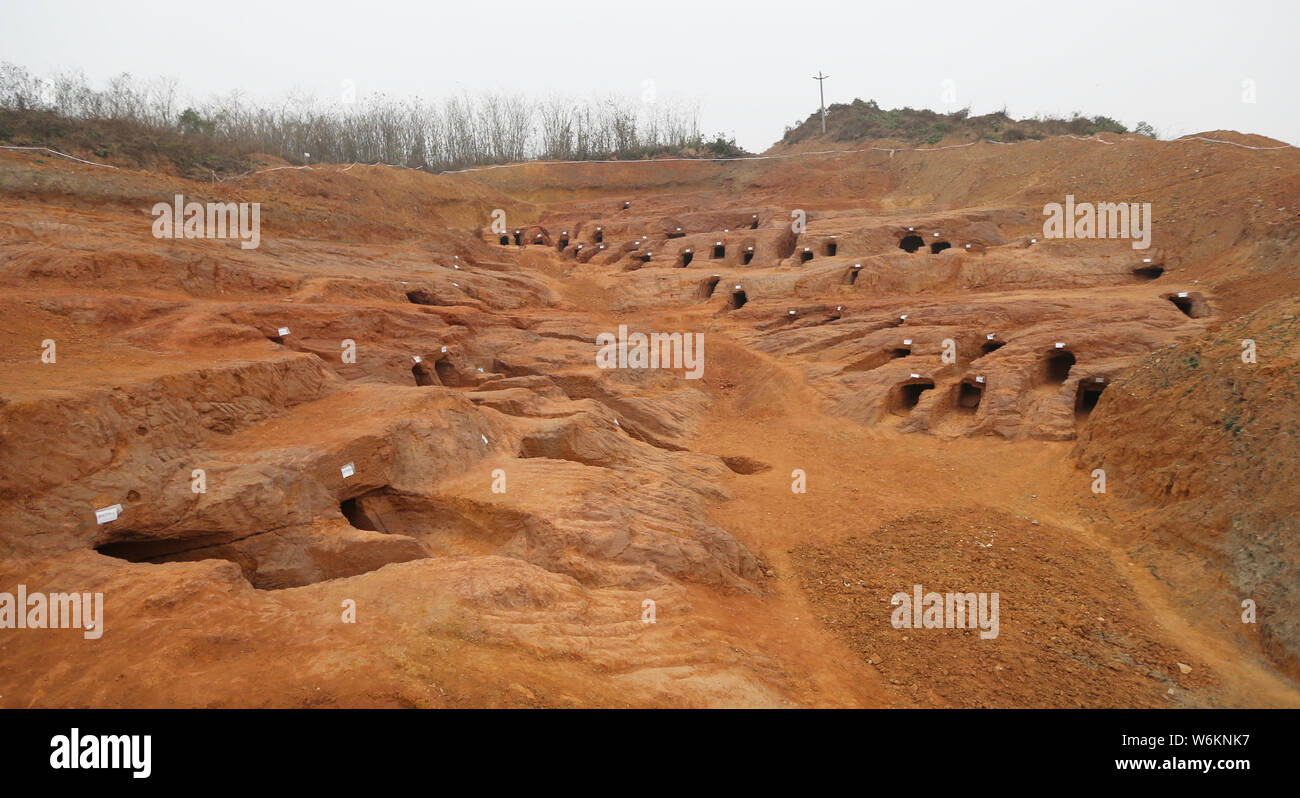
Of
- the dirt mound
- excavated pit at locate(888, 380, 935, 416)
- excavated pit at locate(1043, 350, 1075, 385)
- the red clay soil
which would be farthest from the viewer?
excavated pit at locate(888, 380, 935, 416)

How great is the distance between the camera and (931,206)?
3350cm

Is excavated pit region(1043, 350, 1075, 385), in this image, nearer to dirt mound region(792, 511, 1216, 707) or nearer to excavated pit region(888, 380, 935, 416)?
excavated pit region(888, 380, 935, 416)

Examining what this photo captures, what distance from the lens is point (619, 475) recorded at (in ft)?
35.1

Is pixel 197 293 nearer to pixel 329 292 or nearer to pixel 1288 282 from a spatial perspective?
pixel 329 292

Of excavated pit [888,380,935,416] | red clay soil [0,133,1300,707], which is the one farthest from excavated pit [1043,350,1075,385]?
excavated pit [888,380,935,416]

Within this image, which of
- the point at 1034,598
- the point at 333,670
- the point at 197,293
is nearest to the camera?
the point at 333,670

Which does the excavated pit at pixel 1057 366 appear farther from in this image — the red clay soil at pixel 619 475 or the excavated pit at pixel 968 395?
the excavated pit at pixel 968 395

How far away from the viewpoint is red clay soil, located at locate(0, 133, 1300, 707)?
18.3 feet

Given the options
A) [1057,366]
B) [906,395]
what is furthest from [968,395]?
[1057,366]

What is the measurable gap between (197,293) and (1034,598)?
56.4ft

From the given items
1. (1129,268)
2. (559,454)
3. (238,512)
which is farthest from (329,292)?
(1129,268)

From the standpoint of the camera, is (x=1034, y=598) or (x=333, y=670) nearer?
(x=333, y=670)

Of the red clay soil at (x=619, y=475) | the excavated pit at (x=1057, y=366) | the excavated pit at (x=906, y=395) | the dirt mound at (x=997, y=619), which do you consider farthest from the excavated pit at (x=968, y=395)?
the dirt mound at (x=997, y=619)
